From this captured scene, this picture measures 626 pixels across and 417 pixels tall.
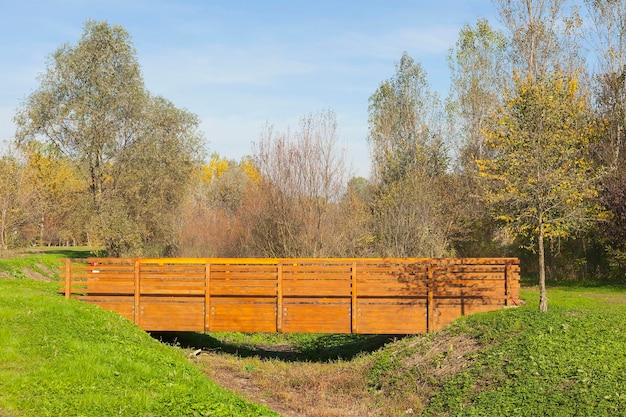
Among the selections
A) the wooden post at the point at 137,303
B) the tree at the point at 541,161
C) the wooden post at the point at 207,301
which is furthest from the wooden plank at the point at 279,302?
the tree at the point at 541,161

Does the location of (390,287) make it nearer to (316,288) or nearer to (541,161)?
(316,288)

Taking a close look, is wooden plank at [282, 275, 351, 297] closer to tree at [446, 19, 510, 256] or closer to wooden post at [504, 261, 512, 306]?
wooden post at [504, 261, 512, 306]

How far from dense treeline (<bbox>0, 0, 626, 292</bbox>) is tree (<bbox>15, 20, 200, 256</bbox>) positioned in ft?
0.25

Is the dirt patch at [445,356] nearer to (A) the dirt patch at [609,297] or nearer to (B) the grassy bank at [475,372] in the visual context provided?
(B) the grassy bank at [475,372]

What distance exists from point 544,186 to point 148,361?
10.4 metres

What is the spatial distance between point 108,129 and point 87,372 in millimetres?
26017

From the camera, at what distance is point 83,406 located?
8.98 metres

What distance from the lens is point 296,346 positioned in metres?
21.5

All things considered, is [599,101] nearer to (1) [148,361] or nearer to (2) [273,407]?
(2) [273,407]

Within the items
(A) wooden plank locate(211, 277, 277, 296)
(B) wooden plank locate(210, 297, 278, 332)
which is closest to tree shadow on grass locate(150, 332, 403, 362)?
(B) wooden plank locate(210, 297, 278, 332)

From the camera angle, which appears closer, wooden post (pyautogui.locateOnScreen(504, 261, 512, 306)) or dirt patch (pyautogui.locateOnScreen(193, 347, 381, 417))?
dirt patch (pyautogui.locateOnScreen(193, 347, 381, 417))

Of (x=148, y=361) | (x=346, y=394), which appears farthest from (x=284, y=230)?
(x=148, y=361)

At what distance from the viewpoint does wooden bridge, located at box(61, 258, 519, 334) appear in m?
16.6

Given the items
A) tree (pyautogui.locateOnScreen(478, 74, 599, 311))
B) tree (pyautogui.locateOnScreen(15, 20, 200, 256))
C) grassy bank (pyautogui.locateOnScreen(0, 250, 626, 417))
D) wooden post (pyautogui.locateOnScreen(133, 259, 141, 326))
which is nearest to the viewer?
grassy bank (pyautogui.locateOnScreen(0, 250, 626, 417))
